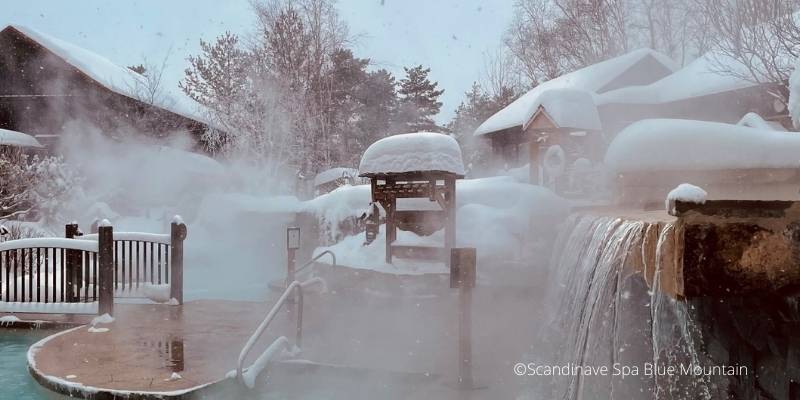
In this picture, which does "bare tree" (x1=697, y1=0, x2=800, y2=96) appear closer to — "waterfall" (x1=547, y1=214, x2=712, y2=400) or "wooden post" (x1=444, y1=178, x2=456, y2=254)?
"wooden post" (x1=444, y1=178, x2=456, y2=254)

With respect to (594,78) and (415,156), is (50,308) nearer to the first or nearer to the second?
(415,156)

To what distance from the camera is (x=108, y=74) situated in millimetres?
27922

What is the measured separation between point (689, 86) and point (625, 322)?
17016 millimetres

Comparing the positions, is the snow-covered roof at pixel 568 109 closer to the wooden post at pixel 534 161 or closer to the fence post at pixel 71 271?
the wooden post at pixel 534 161

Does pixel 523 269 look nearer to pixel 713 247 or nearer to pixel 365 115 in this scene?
pixel 713 247

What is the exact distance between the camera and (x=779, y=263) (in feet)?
11.6

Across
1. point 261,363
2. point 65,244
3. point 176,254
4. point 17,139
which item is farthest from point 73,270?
point 17,139

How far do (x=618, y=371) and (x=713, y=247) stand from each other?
1806 millimetres

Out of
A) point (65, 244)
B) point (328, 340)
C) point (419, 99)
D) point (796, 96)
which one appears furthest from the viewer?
point (419, 99)

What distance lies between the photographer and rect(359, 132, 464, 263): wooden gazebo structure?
10.7 meters

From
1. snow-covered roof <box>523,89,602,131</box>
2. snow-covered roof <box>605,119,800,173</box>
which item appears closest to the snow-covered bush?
snow-covered roof <box>523,89,602,131</box>

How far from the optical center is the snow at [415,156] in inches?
416

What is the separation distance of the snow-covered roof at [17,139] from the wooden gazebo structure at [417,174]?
1791 centimetres

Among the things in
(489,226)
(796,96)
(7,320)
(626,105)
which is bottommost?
(7,320)
